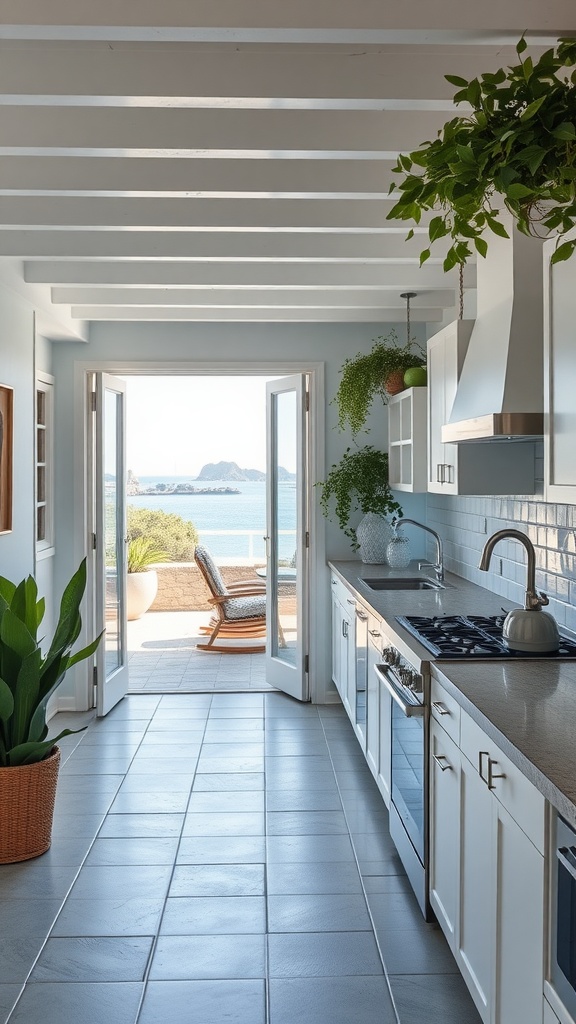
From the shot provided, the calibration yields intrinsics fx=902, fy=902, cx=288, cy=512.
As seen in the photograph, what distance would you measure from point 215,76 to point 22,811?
273 centimetres

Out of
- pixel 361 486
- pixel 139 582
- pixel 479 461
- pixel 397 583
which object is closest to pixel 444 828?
pixel 479 461

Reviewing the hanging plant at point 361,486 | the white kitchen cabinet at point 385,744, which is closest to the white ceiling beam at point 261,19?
the white kitchen cabinet at point 385,744

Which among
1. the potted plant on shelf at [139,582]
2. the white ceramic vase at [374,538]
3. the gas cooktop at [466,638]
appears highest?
the white ceramic vase at [374,538]

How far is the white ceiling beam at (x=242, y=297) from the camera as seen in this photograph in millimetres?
4984

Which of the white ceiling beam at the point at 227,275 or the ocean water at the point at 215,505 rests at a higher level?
the white ceiling beam at the point at 227,275

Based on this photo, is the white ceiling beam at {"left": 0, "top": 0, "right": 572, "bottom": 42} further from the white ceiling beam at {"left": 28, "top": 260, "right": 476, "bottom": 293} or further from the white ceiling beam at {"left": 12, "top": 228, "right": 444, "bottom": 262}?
A: the white ceiling beam at {"left": 28, "top": 260, "right": 476, "bottom": 293}

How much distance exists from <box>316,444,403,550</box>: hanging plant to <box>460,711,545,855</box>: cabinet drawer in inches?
133

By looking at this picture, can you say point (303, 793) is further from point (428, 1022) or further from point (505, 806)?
point (505, 806)

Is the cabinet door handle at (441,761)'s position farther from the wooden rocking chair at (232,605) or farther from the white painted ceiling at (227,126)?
the wooden rocking chair at (232,605)

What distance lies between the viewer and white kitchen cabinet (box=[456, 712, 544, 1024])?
5.80ft

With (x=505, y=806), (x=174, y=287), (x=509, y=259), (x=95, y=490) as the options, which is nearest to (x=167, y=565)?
(x=95, y=490)

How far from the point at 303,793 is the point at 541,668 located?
193cm

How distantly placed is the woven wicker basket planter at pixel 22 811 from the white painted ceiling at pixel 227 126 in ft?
7.13

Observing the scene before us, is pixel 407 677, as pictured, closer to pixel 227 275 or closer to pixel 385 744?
pixel 385 744
